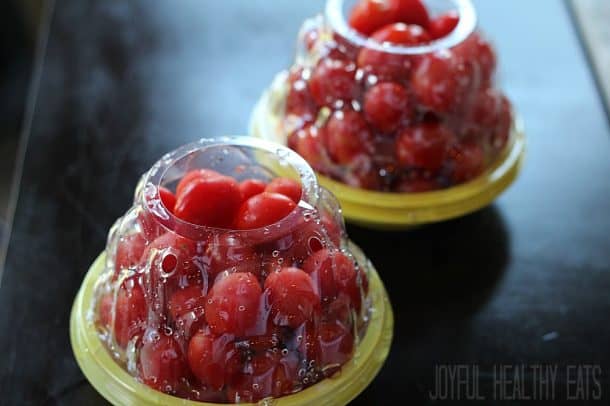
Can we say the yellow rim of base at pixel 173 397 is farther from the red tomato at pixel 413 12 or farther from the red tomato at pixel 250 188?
the red tomato at pixel 413 12

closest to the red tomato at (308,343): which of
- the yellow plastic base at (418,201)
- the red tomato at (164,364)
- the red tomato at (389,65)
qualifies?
the red tomato at (164,364)

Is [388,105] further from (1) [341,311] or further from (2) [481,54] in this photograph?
(1) [341,311]

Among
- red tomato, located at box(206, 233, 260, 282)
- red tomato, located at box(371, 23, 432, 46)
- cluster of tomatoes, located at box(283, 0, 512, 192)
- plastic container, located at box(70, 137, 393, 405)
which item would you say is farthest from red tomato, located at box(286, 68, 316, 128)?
red tomato, located at box(206, 233, 260, 282)

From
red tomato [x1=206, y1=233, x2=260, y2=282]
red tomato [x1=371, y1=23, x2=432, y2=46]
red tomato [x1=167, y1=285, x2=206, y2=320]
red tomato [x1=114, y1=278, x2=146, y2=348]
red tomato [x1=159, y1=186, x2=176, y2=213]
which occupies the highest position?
red tomato [x1=371, y1=23, x2=432, y2=46]

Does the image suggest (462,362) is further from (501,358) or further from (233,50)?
(233,50)

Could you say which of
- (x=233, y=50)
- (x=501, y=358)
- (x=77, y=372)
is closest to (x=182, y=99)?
(x=233, y=50)

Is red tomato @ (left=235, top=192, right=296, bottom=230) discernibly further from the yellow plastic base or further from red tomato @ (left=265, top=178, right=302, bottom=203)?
the yellow plastic base
